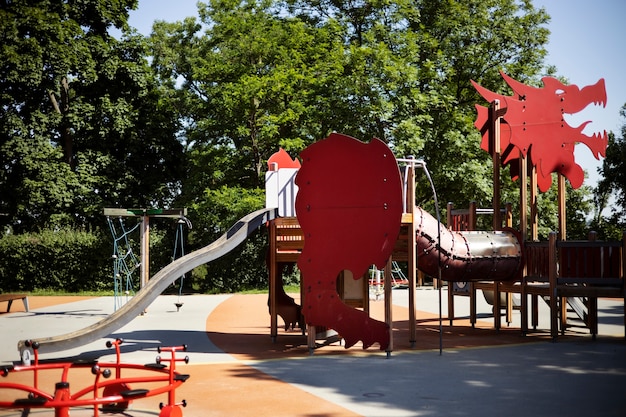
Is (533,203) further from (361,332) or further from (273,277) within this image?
(273,277)

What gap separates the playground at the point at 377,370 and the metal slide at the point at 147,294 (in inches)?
19.2

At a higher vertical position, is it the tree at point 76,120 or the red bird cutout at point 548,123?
the tree at point 76,120

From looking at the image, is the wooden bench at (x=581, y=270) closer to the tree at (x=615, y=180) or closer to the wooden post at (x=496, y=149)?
the wooden post at (x=496, y=149)

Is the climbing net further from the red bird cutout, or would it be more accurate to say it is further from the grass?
the red bird cutout

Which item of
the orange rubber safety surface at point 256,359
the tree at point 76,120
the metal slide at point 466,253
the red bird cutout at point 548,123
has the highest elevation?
the tree at point 76,120

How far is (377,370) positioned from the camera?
9.30 meters

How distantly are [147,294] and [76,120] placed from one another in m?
23.0

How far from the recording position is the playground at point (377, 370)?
23.3ft

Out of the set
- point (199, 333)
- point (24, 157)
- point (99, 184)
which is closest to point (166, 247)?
point (99, 184)

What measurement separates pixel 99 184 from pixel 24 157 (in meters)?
3.34

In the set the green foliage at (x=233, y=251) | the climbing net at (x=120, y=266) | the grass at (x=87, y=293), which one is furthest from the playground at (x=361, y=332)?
the green foliage at (x=233, y=251)

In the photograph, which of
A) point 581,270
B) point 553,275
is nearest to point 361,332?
point 553,275

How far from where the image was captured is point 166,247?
1173 inches

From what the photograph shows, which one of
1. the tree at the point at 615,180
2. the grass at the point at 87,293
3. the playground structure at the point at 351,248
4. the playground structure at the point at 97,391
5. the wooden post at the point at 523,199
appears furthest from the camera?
the tree at the point at 615,180
